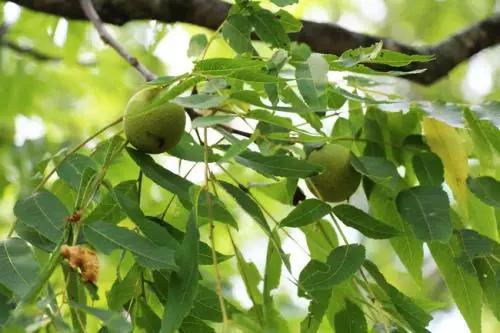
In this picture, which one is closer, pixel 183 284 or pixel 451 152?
pixel 183 284

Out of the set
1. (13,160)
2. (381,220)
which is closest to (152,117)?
(381,220)

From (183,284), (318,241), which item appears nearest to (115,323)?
(183,284)

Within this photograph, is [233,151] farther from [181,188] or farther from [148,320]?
[148,320]

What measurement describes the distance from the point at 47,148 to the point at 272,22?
32.8 inches

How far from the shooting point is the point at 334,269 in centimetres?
143

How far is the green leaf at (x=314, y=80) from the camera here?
1.35 m

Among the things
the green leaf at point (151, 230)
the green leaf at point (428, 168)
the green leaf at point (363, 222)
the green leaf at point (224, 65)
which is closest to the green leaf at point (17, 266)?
the green leaf at point (151, 230)

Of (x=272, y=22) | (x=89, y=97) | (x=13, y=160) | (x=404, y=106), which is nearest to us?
(x=404, y=106)

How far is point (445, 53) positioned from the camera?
8.29ft

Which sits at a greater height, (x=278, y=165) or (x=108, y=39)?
(x=108, y=39)

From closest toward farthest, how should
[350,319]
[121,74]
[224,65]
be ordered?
[224,65], [350,319], [121,74]

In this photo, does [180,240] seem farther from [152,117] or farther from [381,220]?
[381,220]

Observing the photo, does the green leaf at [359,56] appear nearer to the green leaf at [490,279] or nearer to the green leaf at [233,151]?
the green leaf at [233,151]

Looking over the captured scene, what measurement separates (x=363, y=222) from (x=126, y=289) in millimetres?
416
